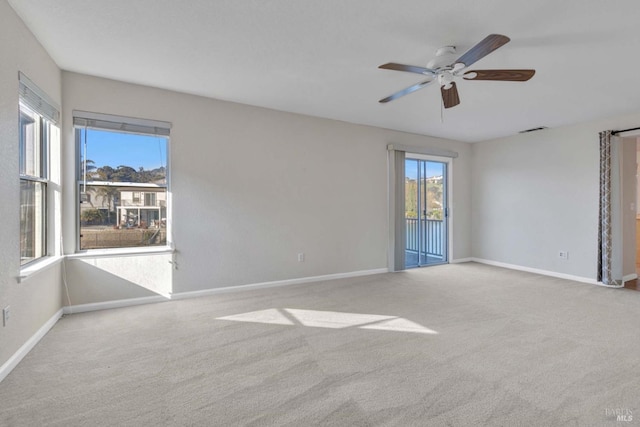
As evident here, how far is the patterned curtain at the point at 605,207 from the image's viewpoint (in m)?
4.50

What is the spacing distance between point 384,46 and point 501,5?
878mm

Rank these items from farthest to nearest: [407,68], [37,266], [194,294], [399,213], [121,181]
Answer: [399,213] → [194,294] → [121,181] → [37,266] → [407,68]

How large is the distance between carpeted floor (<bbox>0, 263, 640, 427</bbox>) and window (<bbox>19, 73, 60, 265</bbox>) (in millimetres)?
881

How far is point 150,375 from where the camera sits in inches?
85.3

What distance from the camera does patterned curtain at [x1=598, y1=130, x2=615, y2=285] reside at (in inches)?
177

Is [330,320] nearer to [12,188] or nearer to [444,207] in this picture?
[12,188]

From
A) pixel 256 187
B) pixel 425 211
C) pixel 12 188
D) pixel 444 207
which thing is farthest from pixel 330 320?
pixel 444 207

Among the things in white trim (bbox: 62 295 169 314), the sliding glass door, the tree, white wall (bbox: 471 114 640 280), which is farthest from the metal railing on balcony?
the tree

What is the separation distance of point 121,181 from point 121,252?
32.4 inches

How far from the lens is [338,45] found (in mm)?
2643

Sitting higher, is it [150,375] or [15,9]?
[15,9]

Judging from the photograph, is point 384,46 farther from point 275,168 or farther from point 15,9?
point 15,9

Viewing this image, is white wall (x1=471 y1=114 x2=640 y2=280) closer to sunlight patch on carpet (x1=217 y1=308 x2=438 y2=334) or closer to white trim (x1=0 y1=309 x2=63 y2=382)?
sunlight patch on carpet (x1=217 y1=308 x2=438 y2=334)

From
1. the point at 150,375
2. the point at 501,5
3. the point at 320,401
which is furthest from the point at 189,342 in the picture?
the point at 501,5
